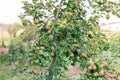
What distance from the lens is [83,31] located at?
321 centimetres

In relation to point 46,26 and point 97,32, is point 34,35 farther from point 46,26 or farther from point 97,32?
point 97,32

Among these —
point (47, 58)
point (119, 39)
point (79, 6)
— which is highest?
point (79, 6)

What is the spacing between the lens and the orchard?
3.10 m

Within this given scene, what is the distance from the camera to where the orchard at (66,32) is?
10.2 ft

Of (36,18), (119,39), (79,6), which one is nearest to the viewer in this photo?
(79,6)

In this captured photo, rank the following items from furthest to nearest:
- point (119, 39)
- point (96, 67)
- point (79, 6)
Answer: point (119, 39) < point (79, 6) < point (96, 67)

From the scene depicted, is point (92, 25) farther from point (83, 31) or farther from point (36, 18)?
point (36, 18)

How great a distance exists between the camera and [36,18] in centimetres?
340

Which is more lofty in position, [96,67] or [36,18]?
[36,18]

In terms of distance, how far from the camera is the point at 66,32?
3.19 meters

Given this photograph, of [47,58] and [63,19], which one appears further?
[47,58]

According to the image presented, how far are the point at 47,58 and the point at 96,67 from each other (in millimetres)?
631

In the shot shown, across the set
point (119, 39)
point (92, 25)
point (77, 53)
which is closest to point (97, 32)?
point (92, 25)

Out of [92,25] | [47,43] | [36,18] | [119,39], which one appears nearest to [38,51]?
[47,43]
